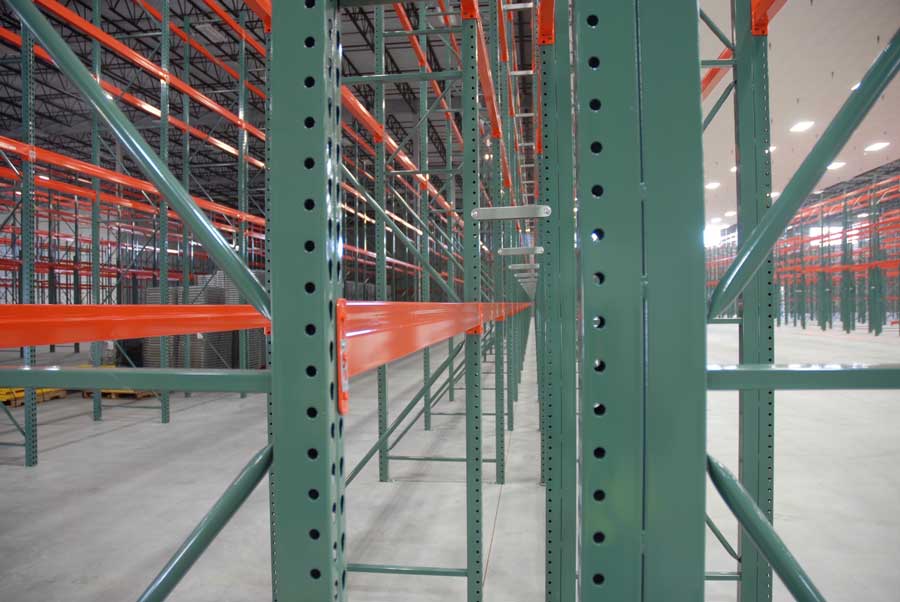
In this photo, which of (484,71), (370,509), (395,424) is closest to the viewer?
(484,71)

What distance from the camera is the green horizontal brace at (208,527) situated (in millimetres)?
1040

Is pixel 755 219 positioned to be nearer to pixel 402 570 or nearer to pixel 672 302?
pixel 672 302

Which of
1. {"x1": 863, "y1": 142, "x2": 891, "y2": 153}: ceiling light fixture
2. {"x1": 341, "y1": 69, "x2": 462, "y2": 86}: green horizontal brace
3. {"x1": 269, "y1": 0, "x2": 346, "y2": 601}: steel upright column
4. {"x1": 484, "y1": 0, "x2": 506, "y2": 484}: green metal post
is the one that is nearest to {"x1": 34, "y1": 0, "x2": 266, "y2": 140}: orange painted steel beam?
{"x1": 341, "y1": 69, "x2": 462, "y2": 86}: green horizontal brace

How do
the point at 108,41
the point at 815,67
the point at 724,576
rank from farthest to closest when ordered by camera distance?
the point at 815,67, the point at 108,41, the point at 724,576

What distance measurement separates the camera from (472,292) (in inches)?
118

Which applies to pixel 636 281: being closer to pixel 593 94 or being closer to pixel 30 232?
pixel 593 94

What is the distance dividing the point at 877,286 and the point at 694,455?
2224 centimetres

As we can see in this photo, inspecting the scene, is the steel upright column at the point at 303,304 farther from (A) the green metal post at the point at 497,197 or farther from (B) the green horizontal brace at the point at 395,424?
(A) the green metal post at the point at 497,197

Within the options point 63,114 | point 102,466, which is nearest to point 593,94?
point 102,466

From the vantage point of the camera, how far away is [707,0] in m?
6.84

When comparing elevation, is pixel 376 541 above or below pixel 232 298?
below

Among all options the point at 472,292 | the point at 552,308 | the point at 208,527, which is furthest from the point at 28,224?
the point at 208,527

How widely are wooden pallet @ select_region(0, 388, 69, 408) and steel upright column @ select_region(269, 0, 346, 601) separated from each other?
7706mm

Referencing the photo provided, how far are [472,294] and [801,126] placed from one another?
13913 millimetres
